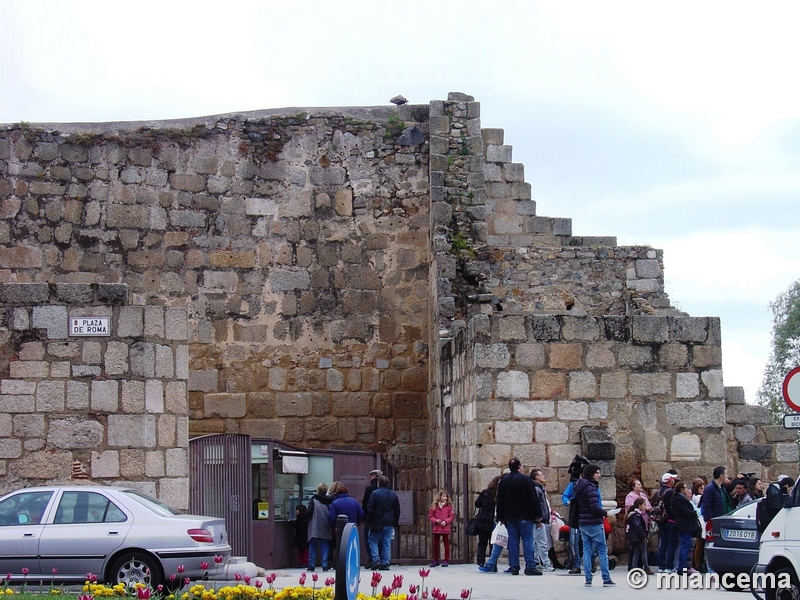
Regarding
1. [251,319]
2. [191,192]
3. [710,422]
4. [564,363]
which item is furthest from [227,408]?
[710,422]

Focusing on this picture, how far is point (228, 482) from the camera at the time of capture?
48.8ft

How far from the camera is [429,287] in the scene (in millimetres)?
19328

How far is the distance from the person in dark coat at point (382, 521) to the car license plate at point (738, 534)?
4083 mm

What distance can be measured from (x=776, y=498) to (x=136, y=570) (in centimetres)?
577

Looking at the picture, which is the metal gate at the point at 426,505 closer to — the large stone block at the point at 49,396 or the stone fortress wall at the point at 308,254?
the stone fortress wall at the point at 308,254

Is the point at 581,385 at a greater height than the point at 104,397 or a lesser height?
greater

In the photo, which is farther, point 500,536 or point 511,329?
point 511,329

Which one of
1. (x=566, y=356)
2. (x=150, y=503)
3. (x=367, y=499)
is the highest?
(x=566, y=356)

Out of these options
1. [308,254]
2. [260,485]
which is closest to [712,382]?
[260,485]

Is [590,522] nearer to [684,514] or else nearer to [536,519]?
[536,519]

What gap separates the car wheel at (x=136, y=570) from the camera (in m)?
11.0

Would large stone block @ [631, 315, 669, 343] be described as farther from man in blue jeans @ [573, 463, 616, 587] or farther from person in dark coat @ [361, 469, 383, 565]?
person in dark coat @ [361, 469, 383, 565]

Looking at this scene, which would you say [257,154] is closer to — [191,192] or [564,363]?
[191,192]

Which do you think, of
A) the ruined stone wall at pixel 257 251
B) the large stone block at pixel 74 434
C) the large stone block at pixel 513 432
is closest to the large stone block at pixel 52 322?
the large stone block at pixel 74 434
